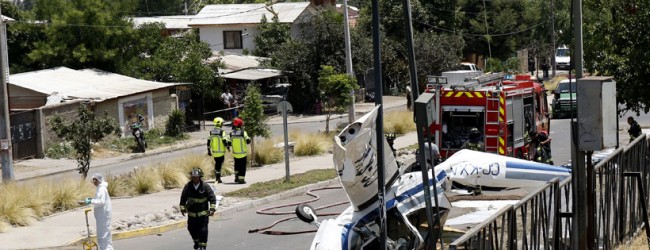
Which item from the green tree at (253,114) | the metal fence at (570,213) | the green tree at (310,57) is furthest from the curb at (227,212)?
the green tree at (310,57)

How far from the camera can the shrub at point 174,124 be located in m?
40.7

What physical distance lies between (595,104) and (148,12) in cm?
9405

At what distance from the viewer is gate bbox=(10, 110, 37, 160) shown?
34.0 m

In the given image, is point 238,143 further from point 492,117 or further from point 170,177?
point 492,117

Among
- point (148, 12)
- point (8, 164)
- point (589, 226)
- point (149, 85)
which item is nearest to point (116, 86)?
point (149, 85)

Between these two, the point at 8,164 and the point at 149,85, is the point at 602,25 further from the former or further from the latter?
the point at 149,85

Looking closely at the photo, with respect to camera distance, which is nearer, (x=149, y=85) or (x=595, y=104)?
(x=595, y=104)

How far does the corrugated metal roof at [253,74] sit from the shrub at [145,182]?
82.3ft

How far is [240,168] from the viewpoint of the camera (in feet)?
79.9

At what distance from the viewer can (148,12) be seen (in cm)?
10312

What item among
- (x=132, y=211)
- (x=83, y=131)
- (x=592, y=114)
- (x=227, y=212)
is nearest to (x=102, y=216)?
(x=132, y=211)

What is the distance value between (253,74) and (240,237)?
1283 inches

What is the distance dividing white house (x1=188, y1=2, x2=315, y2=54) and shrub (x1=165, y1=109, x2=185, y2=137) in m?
22.3

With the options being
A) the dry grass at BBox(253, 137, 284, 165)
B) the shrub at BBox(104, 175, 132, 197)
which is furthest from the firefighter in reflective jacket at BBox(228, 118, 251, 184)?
the dry grass at BBox(253, 137, 284, 165)
